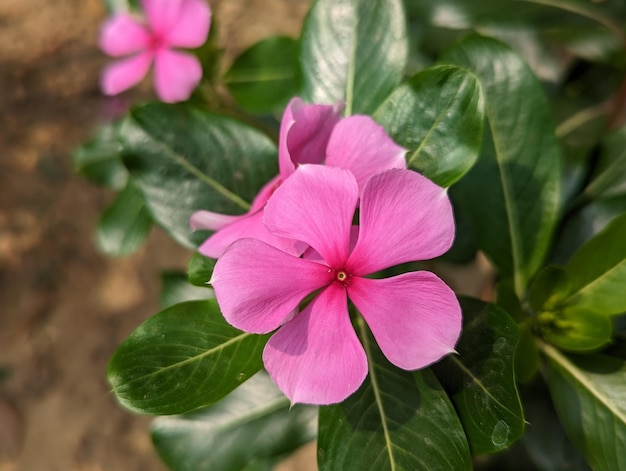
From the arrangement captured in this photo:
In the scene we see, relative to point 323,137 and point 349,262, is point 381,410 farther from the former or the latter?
point 323,137

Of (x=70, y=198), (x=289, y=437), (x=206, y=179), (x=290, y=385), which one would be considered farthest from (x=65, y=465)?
(x=290, y=385)

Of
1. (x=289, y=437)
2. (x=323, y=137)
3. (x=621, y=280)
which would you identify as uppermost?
(x=323, y=137)

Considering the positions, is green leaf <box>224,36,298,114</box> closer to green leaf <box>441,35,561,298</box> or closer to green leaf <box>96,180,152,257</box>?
green leaf <box>96,180,152,257</box>

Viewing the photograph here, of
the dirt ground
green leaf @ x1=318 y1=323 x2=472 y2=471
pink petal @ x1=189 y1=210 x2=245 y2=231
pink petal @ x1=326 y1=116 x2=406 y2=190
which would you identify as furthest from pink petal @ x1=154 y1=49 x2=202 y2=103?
the dirt ground

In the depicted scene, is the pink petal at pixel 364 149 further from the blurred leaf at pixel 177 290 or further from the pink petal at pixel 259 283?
the blurred leaf at pixel 177 290

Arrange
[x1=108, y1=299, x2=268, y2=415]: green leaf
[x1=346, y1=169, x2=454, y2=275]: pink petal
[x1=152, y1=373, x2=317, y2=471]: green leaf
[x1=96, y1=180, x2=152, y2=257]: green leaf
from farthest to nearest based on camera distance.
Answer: [x1=96, y1=180, x2=152, y2=257]: green leaf, [x1=152, y1=373, x2=317, y2=471]: green leaf, [x1=108, y1=299, x2=268, y2=415]: green leaf, [x1=346, y1=169, x2=454, y2=275]: pink petal

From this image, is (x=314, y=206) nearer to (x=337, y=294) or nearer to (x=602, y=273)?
(x=337, y=294)

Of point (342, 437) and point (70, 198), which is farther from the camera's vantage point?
point (70, 198)

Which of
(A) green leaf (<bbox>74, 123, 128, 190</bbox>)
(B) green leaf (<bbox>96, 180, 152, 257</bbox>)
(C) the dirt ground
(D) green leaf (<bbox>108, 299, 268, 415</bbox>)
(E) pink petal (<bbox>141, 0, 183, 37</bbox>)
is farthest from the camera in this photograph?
(C) the dirt ground
